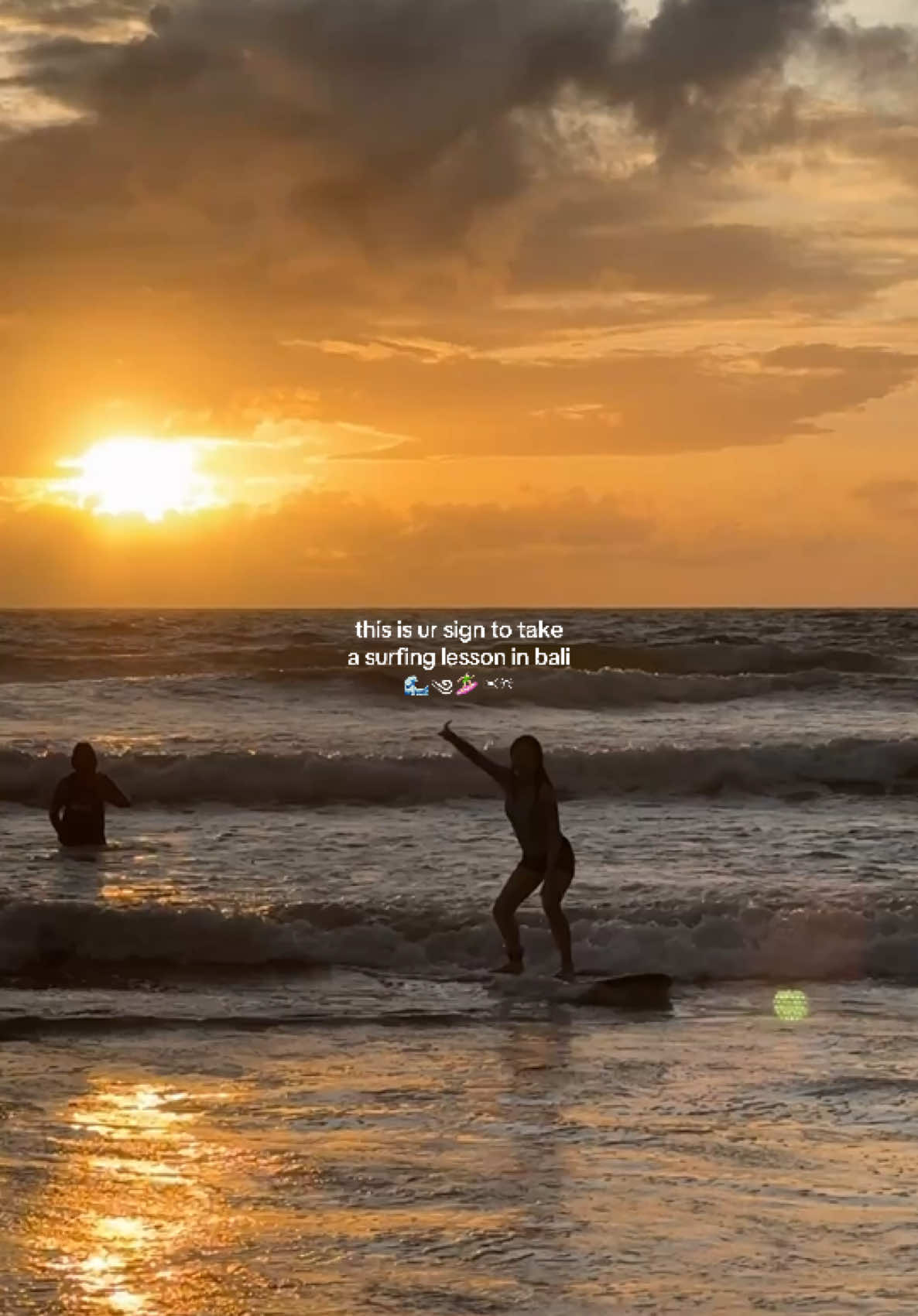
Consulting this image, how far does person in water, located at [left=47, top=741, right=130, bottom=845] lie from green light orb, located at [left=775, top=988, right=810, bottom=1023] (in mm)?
8197

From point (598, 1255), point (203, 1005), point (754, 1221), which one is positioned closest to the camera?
point (598, 1255)

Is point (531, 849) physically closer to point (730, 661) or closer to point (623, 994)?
point (623, 994)

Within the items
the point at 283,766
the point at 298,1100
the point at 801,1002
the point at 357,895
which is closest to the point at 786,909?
the point at 801,1002

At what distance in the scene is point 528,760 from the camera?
44.9 feet

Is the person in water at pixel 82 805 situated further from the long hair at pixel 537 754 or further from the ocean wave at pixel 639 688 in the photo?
the ocean wave at pixel 639 688

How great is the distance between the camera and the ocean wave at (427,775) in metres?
26.0

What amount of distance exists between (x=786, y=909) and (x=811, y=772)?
43.6 feet

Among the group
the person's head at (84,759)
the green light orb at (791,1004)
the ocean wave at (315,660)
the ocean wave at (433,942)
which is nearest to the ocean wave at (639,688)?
the ocean wave at (315,660)

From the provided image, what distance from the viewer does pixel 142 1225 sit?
268 inches

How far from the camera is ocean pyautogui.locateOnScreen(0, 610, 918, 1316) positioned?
649cm

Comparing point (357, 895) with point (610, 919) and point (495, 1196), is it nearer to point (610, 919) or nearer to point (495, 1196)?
point (610, 919)

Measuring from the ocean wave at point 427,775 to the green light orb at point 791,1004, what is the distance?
40.9ft

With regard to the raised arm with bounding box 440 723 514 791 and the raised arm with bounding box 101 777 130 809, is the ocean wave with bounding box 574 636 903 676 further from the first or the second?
the raised arm with bounding box 440 723 514 791

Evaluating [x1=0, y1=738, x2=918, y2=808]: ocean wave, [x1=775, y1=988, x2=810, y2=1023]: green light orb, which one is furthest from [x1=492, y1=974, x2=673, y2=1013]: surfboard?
[x1=0, y1=738, x2=918, y2=808]: ocean wave
